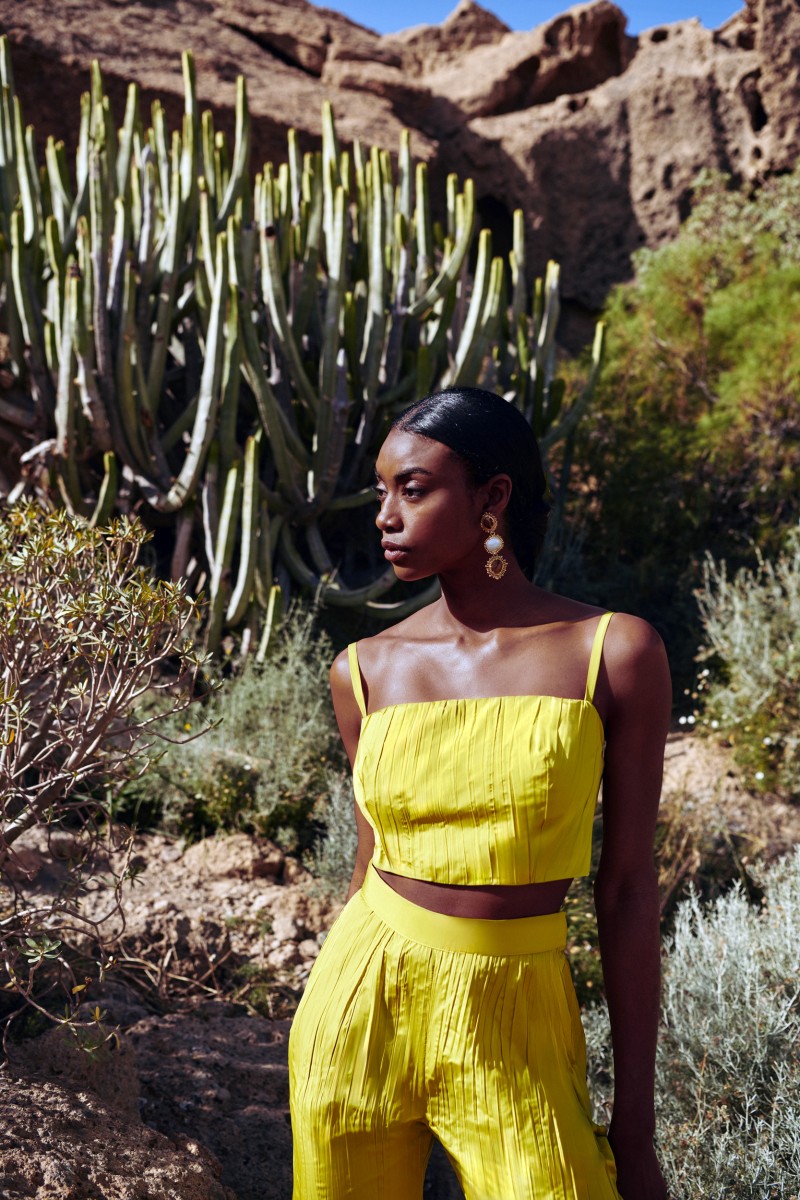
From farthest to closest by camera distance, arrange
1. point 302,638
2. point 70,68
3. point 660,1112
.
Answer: point 70,68 < point 302,638 < point 660,1112

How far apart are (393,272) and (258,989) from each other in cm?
366

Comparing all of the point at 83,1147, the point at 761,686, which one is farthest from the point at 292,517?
the point at 83,1147

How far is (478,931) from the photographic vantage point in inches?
55.9

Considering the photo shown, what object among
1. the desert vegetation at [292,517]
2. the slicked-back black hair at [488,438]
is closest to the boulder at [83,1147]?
the desert vegetation at [292,517]

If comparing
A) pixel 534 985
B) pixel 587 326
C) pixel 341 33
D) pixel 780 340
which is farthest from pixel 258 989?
pixel 341 33

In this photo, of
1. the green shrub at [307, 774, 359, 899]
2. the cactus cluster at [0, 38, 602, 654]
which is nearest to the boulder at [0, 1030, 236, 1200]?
the green shrub at [307, 774, 359, 899]

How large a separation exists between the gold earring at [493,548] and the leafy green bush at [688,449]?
463 cm

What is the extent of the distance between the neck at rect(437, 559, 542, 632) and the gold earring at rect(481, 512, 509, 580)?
0.7 inches

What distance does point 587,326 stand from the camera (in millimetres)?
11500

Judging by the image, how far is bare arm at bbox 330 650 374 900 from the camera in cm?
167

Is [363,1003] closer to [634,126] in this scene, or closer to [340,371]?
[340,371]

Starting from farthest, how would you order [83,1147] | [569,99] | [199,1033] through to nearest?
[569,99], [199,1033], [83,1147]

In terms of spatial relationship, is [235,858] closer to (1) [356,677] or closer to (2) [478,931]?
(1) [356,677]

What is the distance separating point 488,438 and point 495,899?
62 cm
